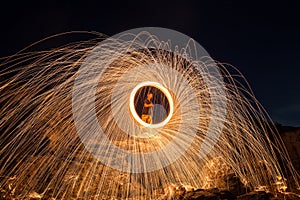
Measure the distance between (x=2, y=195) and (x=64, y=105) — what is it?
3255 mm

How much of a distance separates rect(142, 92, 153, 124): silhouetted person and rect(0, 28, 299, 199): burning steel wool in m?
0.04

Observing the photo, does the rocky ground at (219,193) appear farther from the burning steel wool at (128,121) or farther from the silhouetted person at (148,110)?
the silhouetted person at (148,110)

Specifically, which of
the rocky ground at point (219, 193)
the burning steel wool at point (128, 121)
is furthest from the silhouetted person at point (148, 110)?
the rocky ground at point (219, 193)

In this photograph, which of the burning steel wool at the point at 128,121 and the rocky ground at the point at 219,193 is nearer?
the rocky ground at the point at 219,193

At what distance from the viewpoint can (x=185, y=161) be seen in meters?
10.1

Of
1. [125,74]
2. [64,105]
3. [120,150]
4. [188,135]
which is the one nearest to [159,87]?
[125,74]

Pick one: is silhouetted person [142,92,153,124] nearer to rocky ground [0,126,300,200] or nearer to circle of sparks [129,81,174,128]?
circle of sparks [129,81,174,128]

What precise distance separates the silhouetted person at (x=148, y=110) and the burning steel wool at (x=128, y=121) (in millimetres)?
39

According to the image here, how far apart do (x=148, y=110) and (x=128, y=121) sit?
35.8 inches

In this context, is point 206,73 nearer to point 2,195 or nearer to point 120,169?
point 120,169

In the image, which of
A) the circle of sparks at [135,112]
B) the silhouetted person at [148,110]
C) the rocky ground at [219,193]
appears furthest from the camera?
the silhouetted person at [148,110]

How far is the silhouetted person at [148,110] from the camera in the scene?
9711 mm

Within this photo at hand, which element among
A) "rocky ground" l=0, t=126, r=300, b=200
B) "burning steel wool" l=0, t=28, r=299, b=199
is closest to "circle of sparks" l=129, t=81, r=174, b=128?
"burning steel wool" l=0, t=28, r=299, b=199

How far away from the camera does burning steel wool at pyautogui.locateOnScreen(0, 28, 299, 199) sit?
902 cm
